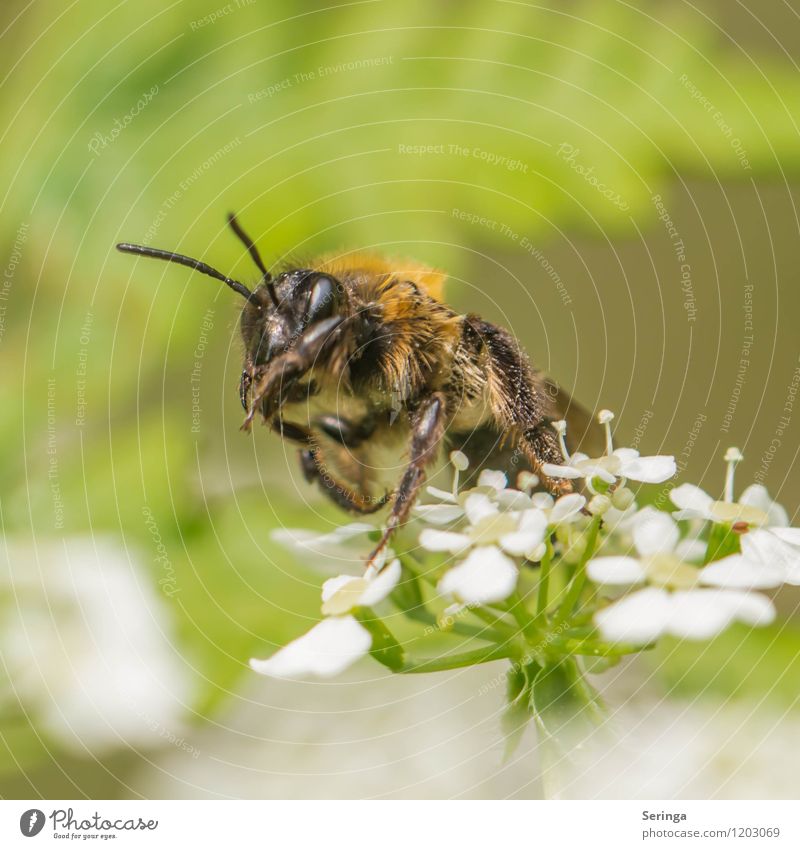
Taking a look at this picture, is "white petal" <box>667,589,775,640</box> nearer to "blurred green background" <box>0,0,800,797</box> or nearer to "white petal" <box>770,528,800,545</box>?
"white petal" <box>770,528,800,545</box>

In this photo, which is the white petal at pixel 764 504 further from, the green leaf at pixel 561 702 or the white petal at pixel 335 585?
the white petal at pixel 335 585

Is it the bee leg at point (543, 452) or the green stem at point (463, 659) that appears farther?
the bee leg at point (543, 452)

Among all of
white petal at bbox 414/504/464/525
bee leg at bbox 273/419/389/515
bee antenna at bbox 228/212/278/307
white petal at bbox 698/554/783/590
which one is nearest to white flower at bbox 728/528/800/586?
white petal at bbox 698/554/783/590

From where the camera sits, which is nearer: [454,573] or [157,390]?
[454,573]

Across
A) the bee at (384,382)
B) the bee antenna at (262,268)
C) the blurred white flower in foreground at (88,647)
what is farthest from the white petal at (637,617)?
the blurred white flower in foreground at (88,647)

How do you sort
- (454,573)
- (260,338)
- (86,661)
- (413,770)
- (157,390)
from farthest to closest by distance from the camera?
(157,390)
(86,661)
(413,770)
(260,338)
(454,573)

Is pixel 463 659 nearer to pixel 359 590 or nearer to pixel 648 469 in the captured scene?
pixel 359 590
